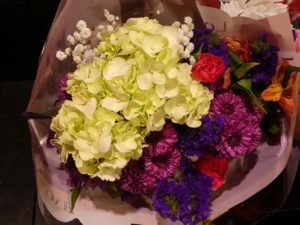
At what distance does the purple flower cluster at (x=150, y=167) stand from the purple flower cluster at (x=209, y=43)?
0.42 ft

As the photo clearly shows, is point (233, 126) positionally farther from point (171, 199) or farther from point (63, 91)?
point (63, 91)

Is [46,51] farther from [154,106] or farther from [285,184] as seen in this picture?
[285,184]

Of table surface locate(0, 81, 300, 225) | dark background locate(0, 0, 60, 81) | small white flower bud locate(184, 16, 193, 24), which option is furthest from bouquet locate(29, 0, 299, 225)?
dark background locate(0, 0, 60, 81)

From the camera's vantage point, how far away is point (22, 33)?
1446mm

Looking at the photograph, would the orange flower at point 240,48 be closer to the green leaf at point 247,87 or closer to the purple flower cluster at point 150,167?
the green leaf at point 247,87

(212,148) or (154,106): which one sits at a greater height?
(154,106)

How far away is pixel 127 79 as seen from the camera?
0.66m

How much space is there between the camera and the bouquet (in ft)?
2.14

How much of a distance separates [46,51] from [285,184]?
0.43 m

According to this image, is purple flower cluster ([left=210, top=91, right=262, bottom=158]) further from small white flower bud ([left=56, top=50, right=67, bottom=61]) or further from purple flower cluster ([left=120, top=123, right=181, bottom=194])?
small white flower bud ([left=56, top=50, right=67, bottom=61])

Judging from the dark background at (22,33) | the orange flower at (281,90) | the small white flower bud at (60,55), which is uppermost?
the small white flower bud at (60,55)

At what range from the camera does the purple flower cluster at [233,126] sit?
2.38 ft

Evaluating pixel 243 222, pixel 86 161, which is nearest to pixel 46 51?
pixel 86 161

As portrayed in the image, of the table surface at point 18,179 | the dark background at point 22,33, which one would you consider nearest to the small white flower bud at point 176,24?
the table surface at point 18,179
